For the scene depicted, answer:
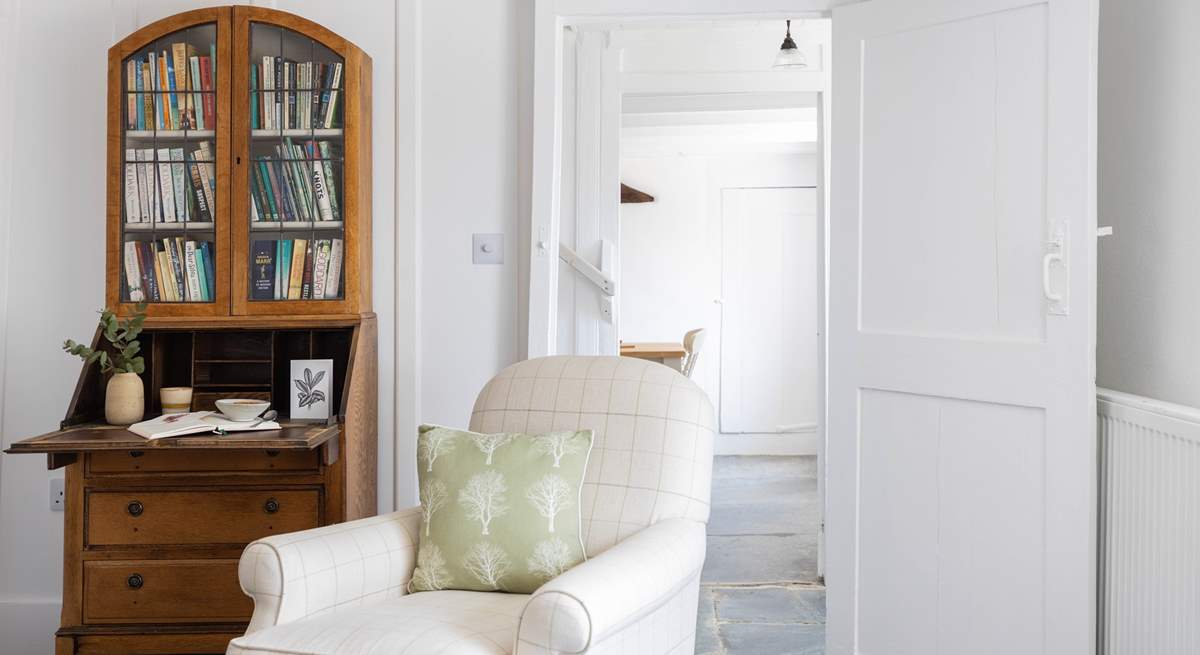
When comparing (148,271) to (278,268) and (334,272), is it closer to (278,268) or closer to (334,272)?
(278,268)

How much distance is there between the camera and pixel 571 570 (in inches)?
65.9

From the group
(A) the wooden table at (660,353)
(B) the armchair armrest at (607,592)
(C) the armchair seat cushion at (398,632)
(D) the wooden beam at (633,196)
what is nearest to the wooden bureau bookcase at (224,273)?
(C) the armchair seat cushion at (398,632)

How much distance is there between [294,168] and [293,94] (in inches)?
8.3

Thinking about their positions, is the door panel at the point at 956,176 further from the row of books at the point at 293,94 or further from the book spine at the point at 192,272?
the book spine at the point at 192,272

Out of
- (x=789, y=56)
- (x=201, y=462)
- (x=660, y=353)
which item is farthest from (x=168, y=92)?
(x=660, y=353)

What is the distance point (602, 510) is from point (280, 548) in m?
0.65

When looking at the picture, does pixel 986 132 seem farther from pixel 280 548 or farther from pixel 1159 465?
pixel 280 548

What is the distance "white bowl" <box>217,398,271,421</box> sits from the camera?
263 cm

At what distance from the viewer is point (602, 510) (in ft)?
6.86

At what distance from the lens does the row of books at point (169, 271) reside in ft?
9.18

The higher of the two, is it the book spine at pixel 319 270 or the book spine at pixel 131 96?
the book spine at pixel 131 96

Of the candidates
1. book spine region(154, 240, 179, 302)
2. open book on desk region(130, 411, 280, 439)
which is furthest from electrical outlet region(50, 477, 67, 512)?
book spine region(154, 240, 179, 302)

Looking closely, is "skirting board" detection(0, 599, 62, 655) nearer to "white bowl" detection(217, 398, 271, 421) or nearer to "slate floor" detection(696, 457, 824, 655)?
"white bowl" detection(217, 398, 271, 421)

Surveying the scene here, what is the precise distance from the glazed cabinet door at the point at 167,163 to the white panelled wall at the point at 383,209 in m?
0.32
